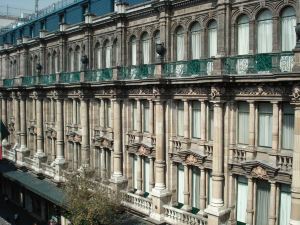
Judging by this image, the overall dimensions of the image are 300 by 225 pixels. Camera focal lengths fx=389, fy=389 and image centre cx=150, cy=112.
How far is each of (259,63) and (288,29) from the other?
8.20 ft

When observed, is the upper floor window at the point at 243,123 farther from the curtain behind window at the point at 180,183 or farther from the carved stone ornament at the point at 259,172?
the curtain behind window at the point at 180,183

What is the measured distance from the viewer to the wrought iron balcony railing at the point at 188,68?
2442cm

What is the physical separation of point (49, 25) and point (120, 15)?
18.5 metres

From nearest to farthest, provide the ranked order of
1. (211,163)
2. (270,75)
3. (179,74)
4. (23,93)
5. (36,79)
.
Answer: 1. (270,75)
2. (211,163)
3. (179,74)
4. (36,79)
5. (23,93)

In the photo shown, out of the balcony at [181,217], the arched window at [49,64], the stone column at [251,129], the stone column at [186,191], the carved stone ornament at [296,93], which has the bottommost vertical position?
the balcony at [181,217]

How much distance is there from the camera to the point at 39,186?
3916 cm

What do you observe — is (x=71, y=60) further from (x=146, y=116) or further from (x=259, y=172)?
(x=259, y=172)

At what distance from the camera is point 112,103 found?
32.2 metres

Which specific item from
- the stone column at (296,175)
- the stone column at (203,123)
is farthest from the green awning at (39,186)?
the stone column at (296,175)

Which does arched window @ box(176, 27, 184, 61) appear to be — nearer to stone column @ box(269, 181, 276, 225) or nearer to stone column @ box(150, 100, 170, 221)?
stone column @ box(150, 100, 170, 221)

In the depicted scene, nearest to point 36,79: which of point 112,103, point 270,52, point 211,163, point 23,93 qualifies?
point 23,93

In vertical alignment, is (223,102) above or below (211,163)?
above

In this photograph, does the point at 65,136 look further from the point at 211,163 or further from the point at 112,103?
the point at 211,163

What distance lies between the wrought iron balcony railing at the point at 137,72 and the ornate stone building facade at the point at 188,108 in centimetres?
8
